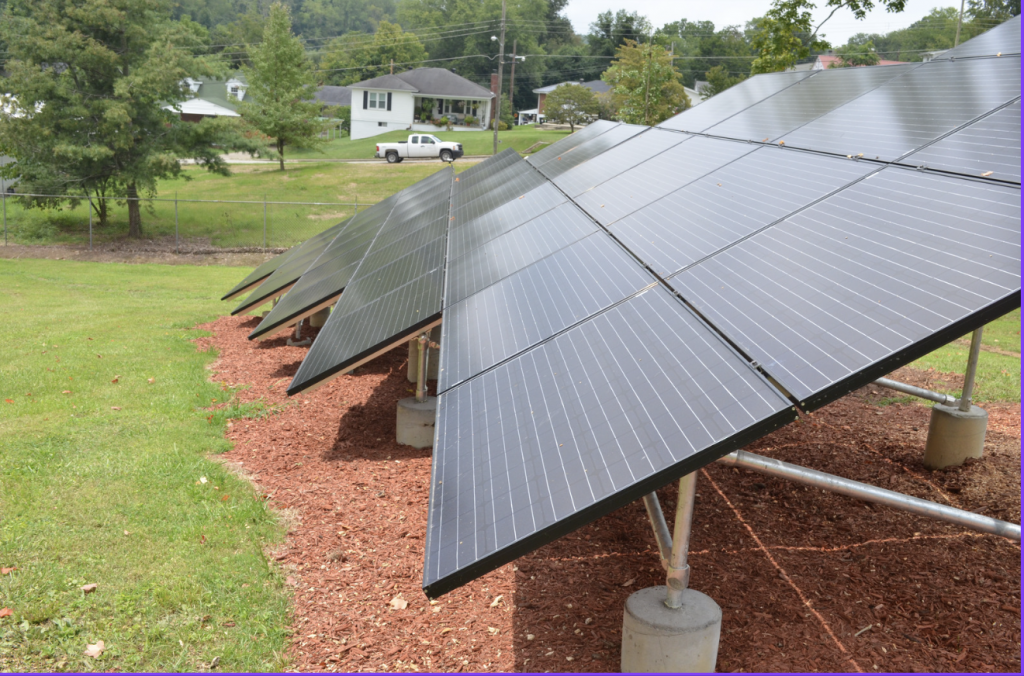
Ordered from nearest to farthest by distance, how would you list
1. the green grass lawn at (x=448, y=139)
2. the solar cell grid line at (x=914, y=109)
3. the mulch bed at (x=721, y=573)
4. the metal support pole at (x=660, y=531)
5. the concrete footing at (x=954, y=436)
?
the metal support pole at (x=660, y=531), the mulch bed at (x=721, y=573), the solar cell grid line at (x=914, y=109), the concrete footing at (x=954, y=436), the green grass lawn at (x=448, y=139)

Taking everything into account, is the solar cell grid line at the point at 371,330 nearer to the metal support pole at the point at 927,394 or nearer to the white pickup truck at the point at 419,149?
the metal support pole at the point at 927,394

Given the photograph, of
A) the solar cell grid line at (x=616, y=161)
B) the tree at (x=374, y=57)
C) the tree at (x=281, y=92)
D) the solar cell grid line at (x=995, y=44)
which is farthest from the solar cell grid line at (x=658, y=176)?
the tree at (x=374, y=57)

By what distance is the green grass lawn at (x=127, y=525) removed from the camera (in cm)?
491

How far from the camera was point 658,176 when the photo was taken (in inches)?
311

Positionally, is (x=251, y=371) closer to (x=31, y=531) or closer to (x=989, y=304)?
(x=31, y=531)

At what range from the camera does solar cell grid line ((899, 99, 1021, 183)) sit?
400cm

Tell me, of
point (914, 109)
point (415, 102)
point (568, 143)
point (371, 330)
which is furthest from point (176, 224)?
point (415, 102)

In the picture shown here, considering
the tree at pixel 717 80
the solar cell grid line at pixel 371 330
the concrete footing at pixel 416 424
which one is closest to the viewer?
the solar cell grid line at pixel 371 330

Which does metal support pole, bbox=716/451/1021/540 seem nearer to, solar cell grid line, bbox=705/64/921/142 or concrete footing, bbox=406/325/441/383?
solar cell grid line, bbox=705/64/921/142

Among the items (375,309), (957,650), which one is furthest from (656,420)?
(375,309)

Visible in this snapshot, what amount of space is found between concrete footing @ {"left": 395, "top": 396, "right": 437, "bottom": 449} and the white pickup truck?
51.5 metres

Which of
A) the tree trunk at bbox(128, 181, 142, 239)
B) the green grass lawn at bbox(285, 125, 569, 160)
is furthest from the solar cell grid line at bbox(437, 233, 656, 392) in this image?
the green grass lawn at bbox(285, 125, 569, 160)

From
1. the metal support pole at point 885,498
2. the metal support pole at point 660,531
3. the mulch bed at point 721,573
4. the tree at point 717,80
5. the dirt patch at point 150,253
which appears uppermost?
the tree at point 717,80

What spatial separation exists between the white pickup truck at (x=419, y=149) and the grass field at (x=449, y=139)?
4.78 meters
